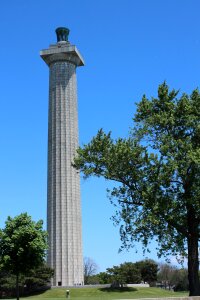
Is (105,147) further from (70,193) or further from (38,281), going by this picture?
(70,193)

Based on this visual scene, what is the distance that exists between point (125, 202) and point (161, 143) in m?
4.74

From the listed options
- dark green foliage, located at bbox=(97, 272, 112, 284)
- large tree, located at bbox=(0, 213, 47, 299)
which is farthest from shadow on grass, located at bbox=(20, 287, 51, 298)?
large tree, located at bbox=(0, 213, 47, 299)

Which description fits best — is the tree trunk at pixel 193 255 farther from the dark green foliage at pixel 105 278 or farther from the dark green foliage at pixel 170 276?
the dark green foliage at pixel 170 276

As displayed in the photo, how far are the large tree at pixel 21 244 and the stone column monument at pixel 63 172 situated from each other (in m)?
53.0

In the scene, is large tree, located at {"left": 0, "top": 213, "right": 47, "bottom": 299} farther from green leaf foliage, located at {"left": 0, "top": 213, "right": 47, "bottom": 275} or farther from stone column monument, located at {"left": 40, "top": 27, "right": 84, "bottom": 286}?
stone column monument, located at {"left": 40, "top": 27, "right": 84, "bottom": 286}

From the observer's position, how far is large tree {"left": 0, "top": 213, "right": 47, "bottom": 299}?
39266 millimetres

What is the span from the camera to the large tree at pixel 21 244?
39.3 meters

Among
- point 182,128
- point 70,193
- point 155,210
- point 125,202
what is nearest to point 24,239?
point 125,202

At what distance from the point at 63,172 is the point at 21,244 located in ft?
187

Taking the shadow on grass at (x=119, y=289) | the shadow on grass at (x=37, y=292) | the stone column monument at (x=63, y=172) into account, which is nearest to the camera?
the shadow on grass at (x=119, y=289)

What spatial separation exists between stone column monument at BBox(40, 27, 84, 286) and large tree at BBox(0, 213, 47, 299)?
53017mm

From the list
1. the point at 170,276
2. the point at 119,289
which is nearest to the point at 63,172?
the point at 119,289

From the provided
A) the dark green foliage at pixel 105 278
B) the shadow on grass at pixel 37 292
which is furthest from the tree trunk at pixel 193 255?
the dark green foliage at pixel 105 278

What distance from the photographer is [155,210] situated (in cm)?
3034
